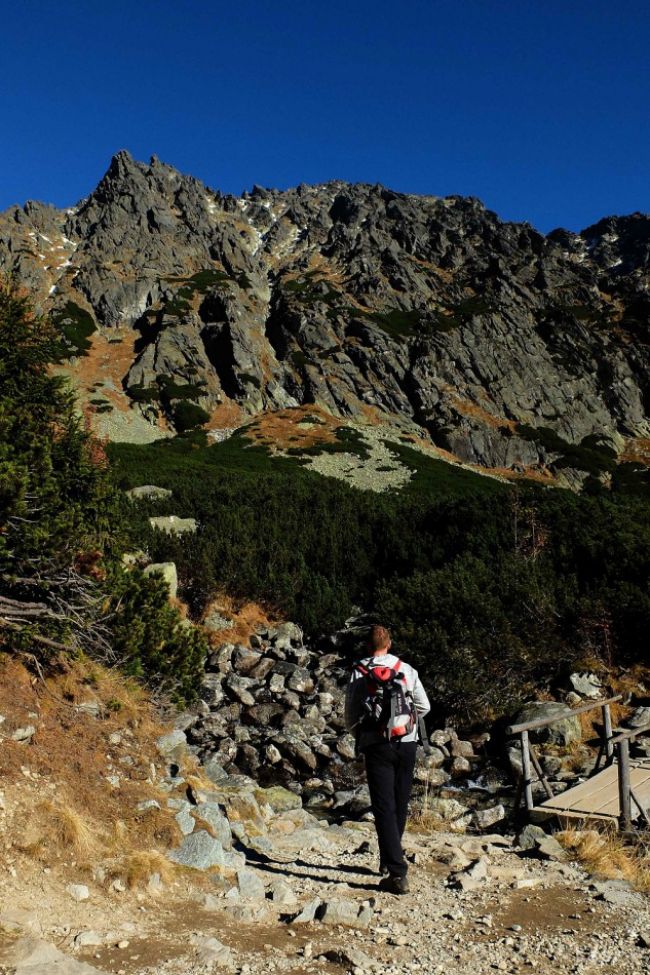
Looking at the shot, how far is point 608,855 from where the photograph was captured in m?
6.21

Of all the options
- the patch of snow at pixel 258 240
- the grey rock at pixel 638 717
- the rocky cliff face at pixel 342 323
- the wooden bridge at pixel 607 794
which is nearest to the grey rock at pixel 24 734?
the wooden bridge at pixel 607 794

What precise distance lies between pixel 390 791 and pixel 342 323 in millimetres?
80207

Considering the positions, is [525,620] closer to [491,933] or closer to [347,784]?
[347,784]

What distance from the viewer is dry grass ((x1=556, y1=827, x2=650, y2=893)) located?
5.79 metres

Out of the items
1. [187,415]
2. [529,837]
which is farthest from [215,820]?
[187,415]

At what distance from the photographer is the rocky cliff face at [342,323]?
232 ft

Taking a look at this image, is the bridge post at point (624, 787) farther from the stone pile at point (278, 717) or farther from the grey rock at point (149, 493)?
the grey rock at point (149, 493)

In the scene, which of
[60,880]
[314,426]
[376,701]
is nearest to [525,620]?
[376,701]

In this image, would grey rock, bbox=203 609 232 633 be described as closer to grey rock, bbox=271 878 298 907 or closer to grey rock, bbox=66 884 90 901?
grey rock, bbox=271 878 298 907

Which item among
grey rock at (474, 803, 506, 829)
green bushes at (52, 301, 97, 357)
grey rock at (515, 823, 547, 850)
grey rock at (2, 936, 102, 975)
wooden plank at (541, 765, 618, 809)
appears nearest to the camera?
grey rock at (2, 936, 102, 975)

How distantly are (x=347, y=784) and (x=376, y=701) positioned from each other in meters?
5.98

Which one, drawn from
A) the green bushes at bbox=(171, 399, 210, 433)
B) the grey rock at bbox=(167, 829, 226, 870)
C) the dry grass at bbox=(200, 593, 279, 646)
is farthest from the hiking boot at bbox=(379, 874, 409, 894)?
the green bushes at bbox=(171, 399, 210, 433)

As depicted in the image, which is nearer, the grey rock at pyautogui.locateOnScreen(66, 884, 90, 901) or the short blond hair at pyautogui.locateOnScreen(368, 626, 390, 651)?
the grey rock at pyautogui.locateOnScreen(66, 884, 90, 901)

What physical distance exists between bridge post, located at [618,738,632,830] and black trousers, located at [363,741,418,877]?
117 inches
